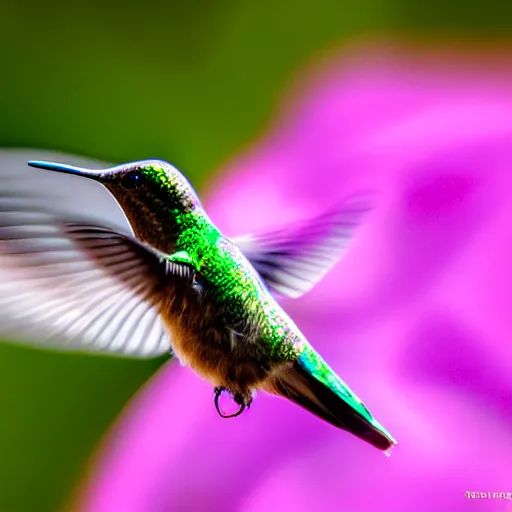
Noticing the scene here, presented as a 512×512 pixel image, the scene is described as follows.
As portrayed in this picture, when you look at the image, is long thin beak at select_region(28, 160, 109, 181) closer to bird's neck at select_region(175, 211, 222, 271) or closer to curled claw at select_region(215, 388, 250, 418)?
bird's neck at select_region(175, 211, 222, 271)

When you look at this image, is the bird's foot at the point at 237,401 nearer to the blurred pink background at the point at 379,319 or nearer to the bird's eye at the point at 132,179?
the blurred pink background at the point at 379,319

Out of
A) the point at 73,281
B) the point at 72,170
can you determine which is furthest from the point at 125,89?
the point at 73,281

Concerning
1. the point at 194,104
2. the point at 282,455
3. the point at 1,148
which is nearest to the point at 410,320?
the point at 282,455

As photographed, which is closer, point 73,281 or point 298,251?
point 73,281

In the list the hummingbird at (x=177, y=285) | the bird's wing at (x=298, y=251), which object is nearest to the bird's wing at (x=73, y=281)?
the hummingbird at (x=177, y=285)

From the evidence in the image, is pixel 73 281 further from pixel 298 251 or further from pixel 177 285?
pixel 298 251

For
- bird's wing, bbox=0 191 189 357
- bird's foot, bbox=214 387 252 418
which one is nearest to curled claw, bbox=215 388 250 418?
bird's foot, bbox=214 387 252 418
